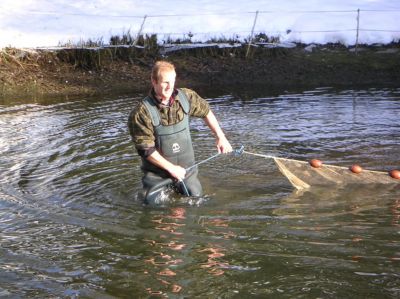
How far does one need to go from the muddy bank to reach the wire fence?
1.09 meters

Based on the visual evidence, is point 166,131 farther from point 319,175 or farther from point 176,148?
point 319,175

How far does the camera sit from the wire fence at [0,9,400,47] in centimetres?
2139

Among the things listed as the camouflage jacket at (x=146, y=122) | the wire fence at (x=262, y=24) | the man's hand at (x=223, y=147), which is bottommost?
the man's hand at (x=223, y=147)

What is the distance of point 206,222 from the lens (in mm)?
6082

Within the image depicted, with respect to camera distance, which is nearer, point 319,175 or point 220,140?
point 220,140

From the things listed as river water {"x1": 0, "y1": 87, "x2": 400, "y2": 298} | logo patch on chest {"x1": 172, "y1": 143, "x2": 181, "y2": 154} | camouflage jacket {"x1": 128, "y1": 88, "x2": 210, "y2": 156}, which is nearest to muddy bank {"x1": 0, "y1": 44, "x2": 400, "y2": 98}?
river water {"x1": 0, "y1": 87, "x2": 400, "y2": 298}

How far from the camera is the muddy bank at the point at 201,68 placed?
17.3m

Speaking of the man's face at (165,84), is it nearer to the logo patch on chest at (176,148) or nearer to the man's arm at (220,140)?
the logo patch on chest at (176,148)

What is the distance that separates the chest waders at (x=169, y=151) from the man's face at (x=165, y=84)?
0.21 metres

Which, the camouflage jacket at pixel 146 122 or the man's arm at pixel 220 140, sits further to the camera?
the man's arm at pixel 220 140

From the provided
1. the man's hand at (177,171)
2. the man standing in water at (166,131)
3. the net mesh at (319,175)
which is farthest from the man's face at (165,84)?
the net mesh at (319,175)

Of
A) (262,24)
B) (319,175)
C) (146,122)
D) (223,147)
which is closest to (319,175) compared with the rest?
(319,175)

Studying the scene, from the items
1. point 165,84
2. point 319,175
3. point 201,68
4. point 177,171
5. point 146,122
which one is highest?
point 165,84

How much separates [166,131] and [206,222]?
3.78ft
